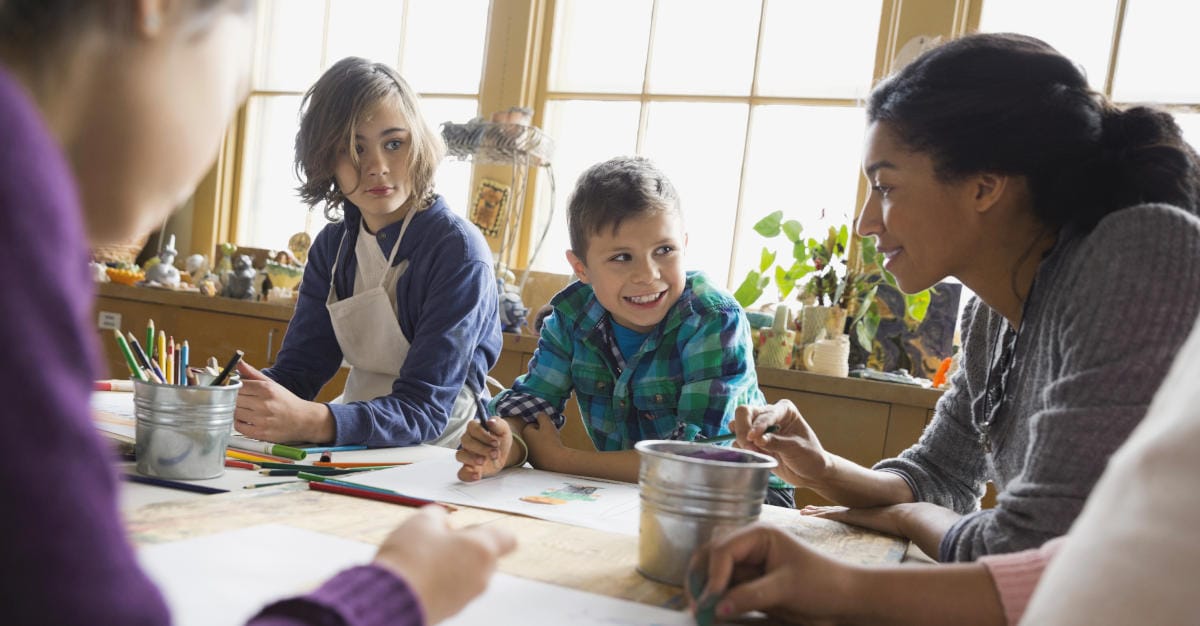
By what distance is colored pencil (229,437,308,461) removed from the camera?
1247mm

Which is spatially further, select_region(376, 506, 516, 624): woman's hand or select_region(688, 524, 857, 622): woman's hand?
select_region(688, 524, 857, 622): woman's hand

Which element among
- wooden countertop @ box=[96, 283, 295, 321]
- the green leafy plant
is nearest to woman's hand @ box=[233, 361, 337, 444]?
the green leafy plant

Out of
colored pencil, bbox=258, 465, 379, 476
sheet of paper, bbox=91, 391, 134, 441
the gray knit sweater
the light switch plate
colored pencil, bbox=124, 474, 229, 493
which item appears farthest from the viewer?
the light switch plate

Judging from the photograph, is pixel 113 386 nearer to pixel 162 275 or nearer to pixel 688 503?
pixel 688 503

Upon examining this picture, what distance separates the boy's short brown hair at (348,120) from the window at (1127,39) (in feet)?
6.54

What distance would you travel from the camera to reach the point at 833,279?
279cm

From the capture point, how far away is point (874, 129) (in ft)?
4.01

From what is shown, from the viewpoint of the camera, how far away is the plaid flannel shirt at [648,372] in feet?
4.88

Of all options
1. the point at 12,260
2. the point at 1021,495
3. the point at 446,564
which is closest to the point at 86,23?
the point at 12,260

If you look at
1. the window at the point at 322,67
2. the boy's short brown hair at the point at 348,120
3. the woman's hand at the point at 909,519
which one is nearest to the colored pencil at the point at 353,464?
the woman's hand at the point at 909,519

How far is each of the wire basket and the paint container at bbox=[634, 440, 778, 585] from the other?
2.35 metres

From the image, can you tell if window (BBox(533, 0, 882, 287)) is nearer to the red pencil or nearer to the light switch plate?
the light switch plate

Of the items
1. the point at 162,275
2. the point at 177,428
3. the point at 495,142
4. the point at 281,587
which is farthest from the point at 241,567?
the point at 162,275

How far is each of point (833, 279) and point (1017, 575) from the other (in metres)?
2.13
